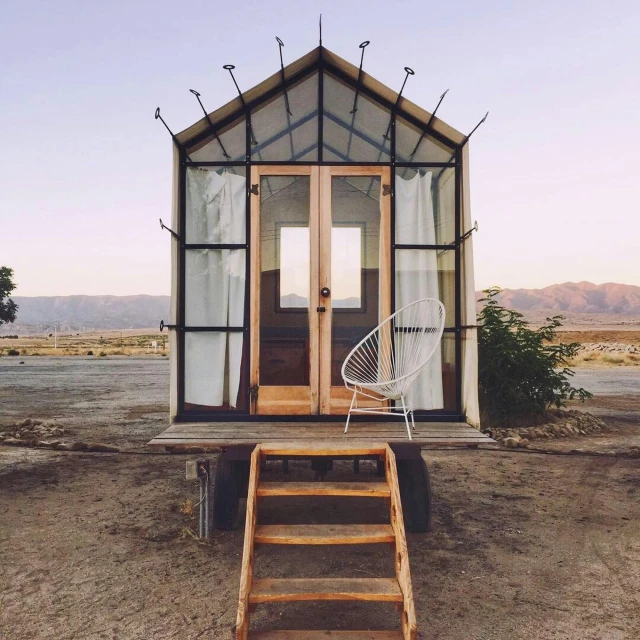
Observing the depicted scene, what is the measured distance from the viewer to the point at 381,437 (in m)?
4.07

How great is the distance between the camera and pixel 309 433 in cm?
423

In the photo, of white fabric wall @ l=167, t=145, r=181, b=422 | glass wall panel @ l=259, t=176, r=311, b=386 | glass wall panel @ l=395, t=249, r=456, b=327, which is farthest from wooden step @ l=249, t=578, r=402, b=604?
glass wall panel @ l=395, t=249, r=456, b=327

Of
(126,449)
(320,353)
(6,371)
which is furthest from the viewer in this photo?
(6,371)

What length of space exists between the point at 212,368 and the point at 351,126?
7.70 feet

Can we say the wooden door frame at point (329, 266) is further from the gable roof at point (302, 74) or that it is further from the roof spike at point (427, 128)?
the gable roof at point (302, 74)

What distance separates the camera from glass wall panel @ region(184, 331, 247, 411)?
4.80 meters

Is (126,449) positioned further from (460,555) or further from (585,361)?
(585,361)

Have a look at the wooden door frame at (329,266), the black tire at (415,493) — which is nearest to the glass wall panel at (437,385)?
the wooden door frame at (329,266)

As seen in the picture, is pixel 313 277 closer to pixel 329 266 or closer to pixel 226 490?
pixel 329 266

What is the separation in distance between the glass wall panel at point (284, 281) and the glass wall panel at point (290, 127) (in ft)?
0.76

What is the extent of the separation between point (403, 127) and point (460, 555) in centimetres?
331

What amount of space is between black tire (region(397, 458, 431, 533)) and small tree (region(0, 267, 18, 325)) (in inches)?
1403

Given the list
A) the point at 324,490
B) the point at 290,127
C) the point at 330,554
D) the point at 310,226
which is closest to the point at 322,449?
the point at 324,490

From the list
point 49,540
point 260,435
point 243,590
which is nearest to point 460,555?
point 260,435
